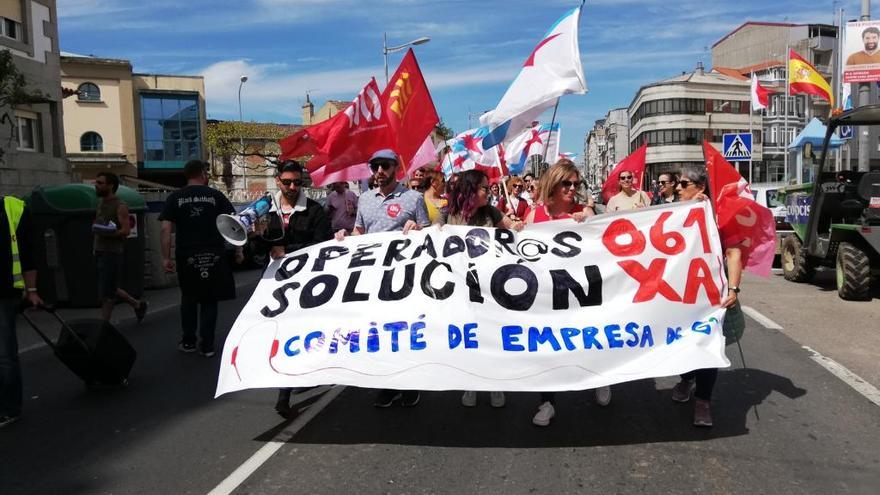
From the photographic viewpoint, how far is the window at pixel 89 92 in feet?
132

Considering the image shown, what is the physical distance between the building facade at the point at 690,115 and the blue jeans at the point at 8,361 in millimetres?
78748

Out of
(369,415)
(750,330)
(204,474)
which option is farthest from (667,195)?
(204,474)

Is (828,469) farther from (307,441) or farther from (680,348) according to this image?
(307,441)

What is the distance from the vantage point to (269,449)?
4.47m

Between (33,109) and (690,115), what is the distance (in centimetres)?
7299

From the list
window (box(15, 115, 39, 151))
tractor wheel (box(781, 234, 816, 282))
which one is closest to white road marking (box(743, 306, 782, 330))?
tractor wheel (box(781, 234, 816, 282))

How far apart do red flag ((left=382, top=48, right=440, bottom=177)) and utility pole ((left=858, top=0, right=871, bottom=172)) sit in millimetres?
13728

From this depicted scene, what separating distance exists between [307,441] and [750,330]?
5.57 m

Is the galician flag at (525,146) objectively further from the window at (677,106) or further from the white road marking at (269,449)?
the window at (677,106)

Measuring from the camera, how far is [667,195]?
23.8 feet

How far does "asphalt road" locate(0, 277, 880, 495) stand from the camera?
12.9 feet

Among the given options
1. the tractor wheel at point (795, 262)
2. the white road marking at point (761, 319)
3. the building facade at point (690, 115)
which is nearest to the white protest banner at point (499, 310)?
the white road marking at point (761, 319)

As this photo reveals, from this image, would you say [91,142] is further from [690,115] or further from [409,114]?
[690,115]

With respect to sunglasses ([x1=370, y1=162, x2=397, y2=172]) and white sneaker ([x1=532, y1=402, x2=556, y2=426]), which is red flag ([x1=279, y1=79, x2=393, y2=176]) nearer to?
sunglasses ([x1=370, y1=162, x2=397, y2=172])
